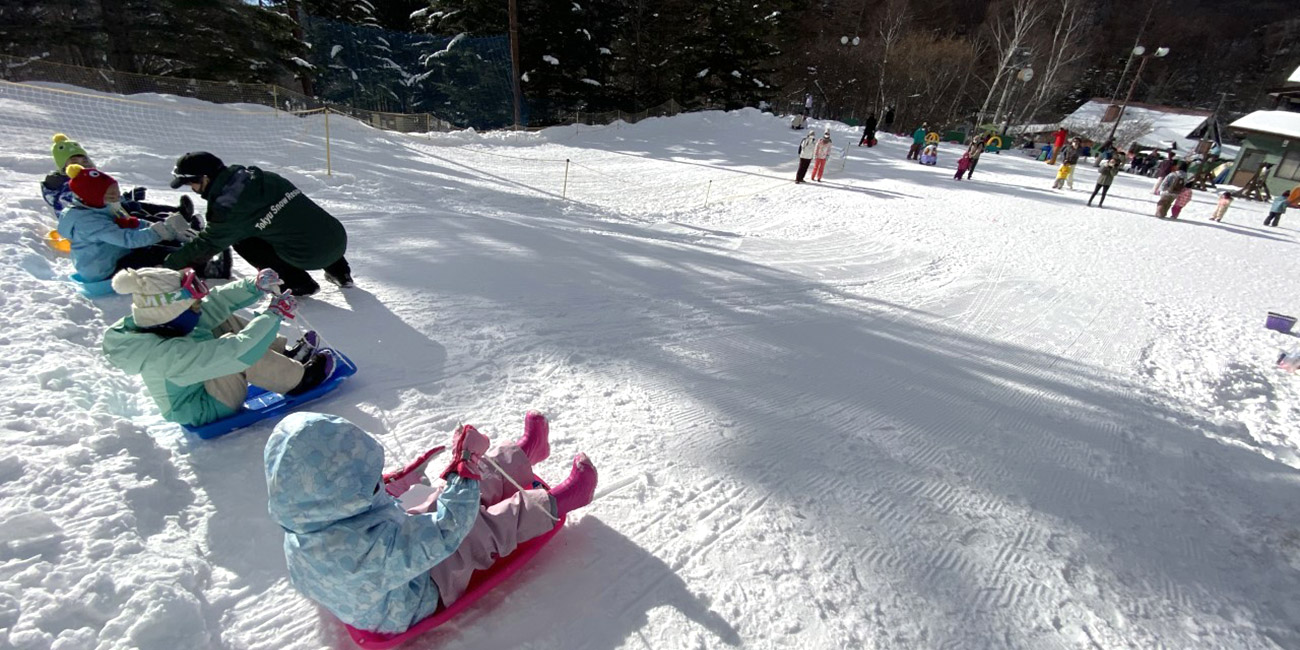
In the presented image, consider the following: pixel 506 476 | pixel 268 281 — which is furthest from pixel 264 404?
pixel 506 476

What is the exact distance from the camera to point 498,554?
2305 mm

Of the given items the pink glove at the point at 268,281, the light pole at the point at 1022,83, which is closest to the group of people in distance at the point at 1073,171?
the light pole at the point at 1022,83

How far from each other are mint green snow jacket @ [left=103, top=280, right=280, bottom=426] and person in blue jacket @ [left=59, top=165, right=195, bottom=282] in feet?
7.54

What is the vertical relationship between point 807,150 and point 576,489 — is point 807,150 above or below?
above

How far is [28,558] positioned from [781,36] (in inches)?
1415

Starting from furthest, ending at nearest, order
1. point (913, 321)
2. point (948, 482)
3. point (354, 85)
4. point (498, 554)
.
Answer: point (354, 85) < point (913, 321) < point (948, 482) < point (498, 554)

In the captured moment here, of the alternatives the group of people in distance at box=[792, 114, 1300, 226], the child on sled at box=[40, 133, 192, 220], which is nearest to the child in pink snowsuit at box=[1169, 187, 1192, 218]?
the group of people in distance at box=[792, 114, 1300, 226]

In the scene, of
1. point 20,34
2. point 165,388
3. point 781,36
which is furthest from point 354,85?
point 165,388

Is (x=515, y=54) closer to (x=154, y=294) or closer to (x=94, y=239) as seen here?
(x=94, y=239)

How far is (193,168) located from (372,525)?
400cm

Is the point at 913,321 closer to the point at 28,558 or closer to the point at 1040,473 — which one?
the point at 1040,473

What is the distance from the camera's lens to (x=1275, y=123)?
22516 mm

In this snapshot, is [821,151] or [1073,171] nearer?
[821,151]

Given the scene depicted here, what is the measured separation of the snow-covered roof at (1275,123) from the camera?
21.8 meters
